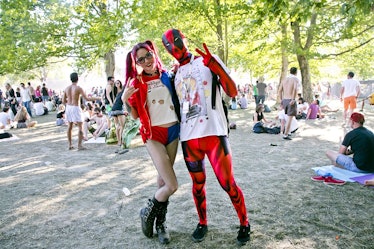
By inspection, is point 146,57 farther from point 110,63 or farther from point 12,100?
point 12,100

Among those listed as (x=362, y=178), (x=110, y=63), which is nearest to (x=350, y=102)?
(x=362, y=178)

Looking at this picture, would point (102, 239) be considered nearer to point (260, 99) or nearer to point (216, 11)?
point (216, 11)

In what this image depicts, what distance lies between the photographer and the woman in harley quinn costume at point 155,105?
2.84 m

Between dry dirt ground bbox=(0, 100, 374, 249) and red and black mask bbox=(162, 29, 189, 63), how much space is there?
1.95m

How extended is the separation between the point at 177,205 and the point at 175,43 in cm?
232

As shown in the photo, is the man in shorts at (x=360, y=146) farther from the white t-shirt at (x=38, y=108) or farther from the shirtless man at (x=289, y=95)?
the white t-shirt at (x=38, y=108)

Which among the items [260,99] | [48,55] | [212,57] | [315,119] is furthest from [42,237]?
[260,99]

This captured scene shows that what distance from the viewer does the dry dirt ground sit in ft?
10.4

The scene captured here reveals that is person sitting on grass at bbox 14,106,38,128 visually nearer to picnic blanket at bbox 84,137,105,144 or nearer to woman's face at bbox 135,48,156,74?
picnic blanket at bbox 84,137,105,144

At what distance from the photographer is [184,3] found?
1231 cm

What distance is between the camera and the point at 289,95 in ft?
28.8

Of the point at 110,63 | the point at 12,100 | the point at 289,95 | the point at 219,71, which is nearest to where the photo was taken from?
the point at 219,71

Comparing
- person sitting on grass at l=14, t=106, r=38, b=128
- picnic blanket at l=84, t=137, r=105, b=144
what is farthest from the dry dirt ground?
person sitting on grass at l=14, t=106, r=38, b=128

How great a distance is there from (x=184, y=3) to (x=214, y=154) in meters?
10.9
